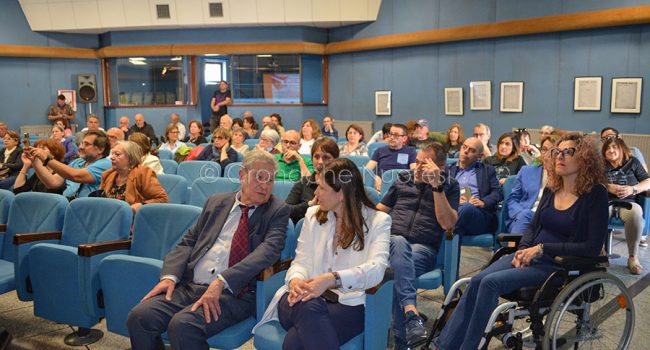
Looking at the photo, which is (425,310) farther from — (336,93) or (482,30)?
(336,93)

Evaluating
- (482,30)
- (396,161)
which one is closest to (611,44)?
(482,30)

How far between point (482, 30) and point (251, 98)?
17.6 ft

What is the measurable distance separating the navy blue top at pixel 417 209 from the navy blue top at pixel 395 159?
1.83 m

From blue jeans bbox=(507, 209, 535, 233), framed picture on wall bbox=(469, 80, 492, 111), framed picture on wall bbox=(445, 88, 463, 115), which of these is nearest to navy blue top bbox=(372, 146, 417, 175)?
blue jeans bbox=(507, 209, 535, 233)

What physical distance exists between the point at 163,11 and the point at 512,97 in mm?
7476

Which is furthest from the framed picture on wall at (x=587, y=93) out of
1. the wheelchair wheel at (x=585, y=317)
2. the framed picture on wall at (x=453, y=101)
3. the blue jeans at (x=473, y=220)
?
the wheelchair wheel at (x=585, y=317)

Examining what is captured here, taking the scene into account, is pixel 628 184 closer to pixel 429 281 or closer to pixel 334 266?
pixel 429 281

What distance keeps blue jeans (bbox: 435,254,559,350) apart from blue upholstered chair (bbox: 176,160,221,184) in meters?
3.16

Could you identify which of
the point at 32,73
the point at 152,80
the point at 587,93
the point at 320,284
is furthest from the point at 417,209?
the point at 32,73

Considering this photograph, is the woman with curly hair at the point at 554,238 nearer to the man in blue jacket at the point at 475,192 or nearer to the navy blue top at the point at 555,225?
the navy blue top at the point at 555,225

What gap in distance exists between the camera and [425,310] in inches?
145

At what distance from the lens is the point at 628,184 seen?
A: 15.6ft

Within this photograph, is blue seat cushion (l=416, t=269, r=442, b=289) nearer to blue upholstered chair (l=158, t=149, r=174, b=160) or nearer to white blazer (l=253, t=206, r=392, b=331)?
white blazer (l=253, t=206, r=392, b=331)

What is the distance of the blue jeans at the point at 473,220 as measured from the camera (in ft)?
12.8
